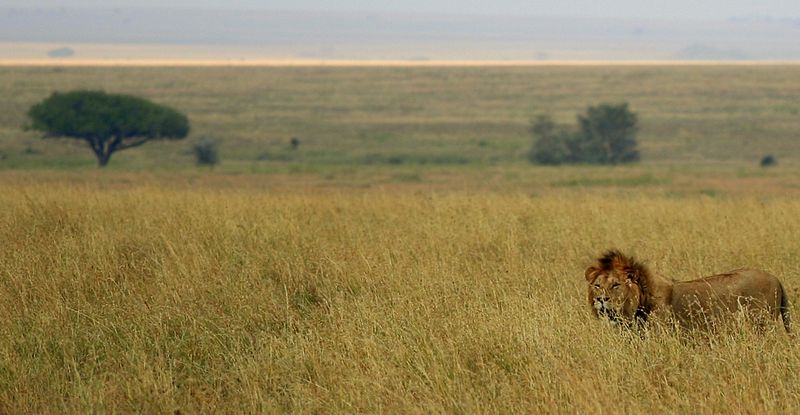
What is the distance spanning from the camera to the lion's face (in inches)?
Answer: 246

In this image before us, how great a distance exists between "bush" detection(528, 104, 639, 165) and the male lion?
4264 centimetres

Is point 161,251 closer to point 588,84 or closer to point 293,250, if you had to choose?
point 293,250

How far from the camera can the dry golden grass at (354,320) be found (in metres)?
5.88

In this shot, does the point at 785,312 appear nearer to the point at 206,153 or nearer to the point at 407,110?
the point at 206,153

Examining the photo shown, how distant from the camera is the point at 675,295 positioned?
665cm

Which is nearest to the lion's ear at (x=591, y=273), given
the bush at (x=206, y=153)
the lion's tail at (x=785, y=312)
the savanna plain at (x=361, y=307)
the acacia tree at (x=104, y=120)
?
the savanna plain at (x=361, y=307)

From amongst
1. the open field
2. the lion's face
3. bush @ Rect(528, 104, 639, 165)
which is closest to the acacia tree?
the open field

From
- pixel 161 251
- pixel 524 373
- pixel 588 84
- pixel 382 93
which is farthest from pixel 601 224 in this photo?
pixel 588 84

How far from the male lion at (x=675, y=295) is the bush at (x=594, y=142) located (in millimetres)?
42635

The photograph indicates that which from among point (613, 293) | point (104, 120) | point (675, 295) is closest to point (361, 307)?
point (613, 293)

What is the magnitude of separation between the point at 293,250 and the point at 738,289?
4396 millimetres

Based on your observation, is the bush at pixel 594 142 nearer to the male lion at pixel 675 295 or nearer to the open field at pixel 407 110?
the open field at pixel 407 110

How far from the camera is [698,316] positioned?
21.7 ft

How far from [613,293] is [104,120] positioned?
41282 millimetres
